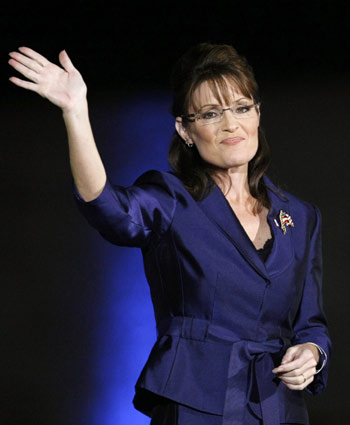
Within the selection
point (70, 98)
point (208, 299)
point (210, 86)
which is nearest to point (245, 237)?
point (208, 299)

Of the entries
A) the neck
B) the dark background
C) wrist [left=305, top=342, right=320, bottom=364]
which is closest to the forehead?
the neck

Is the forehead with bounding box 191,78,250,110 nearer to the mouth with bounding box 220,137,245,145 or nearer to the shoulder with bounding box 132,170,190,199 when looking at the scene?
the mouth with bounding box 220,137,245,145

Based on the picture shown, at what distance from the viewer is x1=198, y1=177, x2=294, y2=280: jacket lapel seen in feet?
5.51

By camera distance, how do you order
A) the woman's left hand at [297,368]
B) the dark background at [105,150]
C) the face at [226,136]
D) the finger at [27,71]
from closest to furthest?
the finger at [27,71]
the woman's left hand at [297,368]
the face at [226,136]
the dark background at [105,150]

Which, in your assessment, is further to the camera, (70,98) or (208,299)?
(208,299)

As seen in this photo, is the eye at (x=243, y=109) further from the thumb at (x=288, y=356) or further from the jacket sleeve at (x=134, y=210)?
the thumb at (x=288, y=356)

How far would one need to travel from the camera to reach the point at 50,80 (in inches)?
58.8

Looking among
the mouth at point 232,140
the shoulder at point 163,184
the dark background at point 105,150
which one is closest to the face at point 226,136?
the mouth at point 232,140

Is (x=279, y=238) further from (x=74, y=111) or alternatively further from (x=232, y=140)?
(x=74, y=111)

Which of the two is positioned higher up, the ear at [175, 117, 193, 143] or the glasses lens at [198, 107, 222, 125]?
the glasses lens at [198, 107, 222, 125]

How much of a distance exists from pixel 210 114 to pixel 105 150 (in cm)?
137

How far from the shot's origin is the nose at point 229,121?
1799mm

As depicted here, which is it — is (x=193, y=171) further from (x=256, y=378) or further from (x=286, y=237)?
(x=256, y=378)

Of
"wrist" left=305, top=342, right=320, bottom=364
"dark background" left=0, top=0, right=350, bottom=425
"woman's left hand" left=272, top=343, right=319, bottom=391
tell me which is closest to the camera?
"woman's left hand" left=272, top=343, right=319, bottom=391
